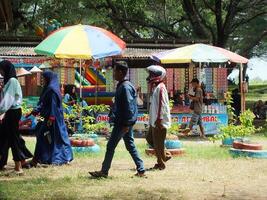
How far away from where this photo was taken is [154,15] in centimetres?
2675

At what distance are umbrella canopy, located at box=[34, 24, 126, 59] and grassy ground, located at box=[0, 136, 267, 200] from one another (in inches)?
107

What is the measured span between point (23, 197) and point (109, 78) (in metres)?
10.4

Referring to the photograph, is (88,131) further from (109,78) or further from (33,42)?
(33,42)

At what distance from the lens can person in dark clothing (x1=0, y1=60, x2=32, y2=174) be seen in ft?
25.2

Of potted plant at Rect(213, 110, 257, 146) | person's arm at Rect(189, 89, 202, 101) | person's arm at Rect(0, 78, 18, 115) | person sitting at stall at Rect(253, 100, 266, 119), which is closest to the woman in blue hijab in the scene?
person's arm at Rect(0, 78, 18, 115)

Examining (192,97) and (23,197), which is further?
(192,97)

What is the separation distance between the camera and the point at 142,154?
10570 mm

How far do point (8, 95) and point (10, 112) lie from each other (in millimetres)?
299

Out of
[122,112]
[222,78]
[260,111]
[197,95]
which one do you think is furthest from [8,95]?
[260,111]

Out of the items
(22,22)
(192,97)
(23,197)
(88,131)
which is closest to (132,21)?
(22,22)

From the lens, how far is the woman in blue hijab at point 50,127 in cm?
879

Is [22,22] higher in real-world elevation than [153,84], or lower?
higher

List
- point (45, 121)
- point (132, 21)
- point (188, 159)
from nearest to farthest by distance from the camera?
point (45, 121) → point (188, 159) → point (132, 21)

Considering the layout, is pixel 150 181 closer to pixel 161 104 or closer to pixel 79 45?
pixel 161 104
